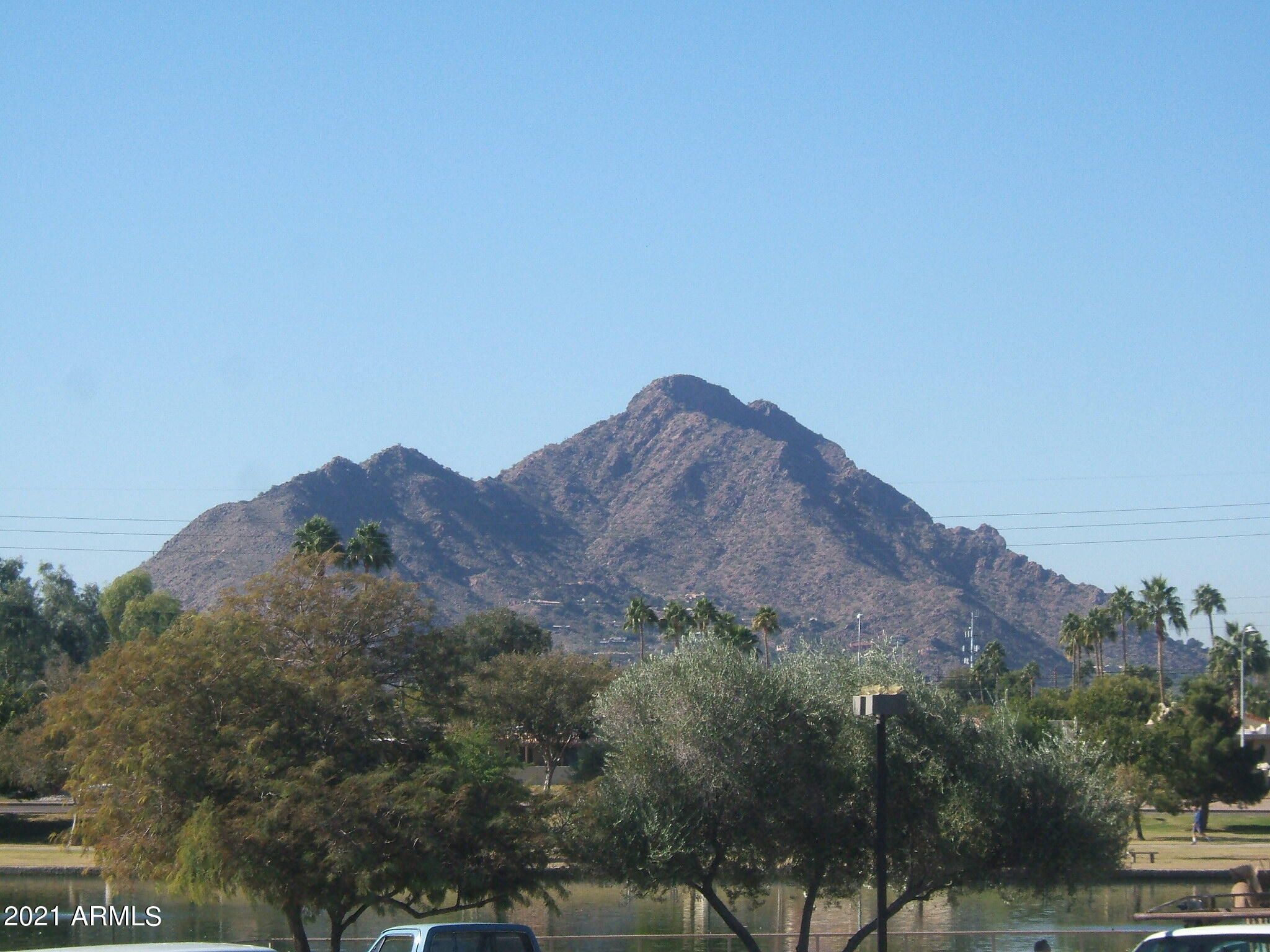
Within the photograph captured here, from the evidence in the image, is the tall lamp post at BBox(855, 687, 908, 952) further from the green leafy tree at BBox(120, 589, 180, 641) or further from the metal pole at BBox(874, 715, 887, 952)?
the green leafy tree at BBox(120, 589, 180, 641)

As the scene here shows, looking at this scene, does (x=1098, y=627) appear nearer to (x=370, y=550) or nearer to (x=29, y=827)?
(x=370, y=550)

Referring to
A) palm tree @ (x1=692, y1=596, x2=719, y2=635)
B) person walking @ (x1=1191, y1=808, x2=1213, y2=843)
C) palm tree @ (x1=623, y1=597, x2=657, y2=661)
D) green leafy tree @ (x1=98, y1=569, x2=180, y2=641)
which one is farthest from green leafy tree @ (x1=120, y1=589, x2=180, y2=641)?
person walking @ (x1=1191, y1=808, x2=1213, y2=843)

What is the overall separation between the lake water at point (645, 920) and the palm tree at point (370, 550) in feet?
110

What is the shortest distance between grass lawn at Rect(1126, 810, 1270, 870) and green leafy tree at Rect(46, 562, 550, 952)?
24.3 m

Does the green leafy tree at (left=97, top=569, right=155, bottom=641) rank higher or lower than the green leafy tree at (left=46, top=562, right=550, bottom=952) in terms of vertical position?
higher

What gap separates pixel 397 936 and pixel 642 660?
32.2 ft

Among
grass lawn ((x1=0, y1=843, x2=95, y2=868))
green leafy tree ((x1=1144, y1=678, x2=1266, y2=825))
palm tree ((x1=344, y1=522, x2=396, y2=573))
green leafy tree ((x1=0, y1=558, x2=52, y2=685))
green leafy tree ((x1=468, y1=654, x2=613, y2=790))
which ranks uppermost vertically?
palm tree ((x1=344, y1=522, x2=396, y2=573))

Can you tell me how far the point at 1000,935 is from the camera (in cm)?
3512

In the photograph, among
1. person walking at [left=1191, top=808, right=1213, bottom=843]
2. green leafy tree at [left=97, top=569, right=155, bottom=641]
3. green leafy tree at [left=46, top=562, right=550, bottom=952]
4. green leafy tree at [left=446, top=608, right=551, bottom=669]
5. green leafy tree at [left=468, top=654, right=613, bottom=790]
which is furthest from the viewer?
green leafy tree at [left=97, top=569, right=155, bottom=641]

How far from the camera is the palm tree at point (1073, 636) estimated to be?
119 meters

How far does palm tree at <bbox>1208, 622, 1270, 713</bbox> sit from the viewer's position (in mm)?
119312

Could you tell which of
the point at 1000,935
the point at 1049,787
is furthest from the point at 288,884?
the point at 1000,935

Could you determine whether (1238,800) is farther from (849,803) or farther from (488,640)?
(488,640)

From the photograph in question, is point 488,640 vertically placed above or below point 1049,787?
above
